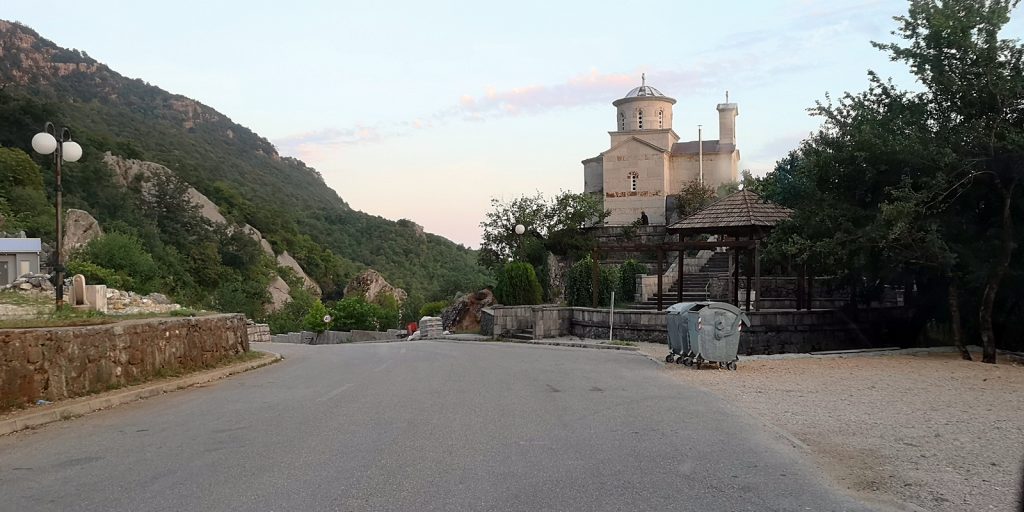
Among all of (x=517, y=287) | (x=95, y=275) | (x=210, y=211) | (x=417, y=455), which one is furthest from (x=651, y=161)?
(x=417, y=455)

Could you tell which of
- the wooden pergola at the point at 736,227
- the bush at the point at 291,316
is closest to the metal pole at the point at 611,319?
the wooden pergola at the point at 736,227

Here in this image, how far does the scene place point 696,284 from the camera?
31.8 m

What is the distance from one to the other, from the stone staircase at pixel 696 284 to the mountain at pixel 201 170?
87.8ft

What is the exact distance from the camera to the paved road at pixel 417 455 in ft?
18.7

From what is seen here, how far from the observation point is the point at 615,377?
46.7 ft

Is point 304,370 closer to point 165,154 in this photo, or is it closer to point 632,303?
point 632,303

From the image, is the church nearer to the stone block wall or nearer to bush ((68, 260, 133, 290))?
bush ((68, 260, 133, 290))

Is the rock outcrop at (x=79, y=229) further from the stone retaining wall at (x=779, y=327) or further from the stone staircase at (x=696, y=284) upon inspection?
the stone staircase at (x=696, y=284)

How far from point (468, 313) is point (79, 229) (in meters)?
25.6

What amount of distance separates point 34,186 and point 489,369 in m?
46.3

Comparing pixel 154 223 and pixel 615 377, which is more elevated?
pixel 154 223

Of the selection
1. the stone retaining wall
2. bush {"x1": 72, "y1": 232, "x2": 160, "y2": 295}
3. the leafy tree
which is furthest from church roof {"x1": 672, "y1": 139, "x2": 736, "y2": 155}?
bush {"x1": 72, "y1": 232, "x2": 160, "y2": 295}

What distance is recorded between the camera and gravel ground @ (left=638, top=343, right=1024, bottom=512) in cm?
631

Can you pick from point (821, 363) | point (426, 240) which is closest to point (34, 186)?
point (821, 363)
